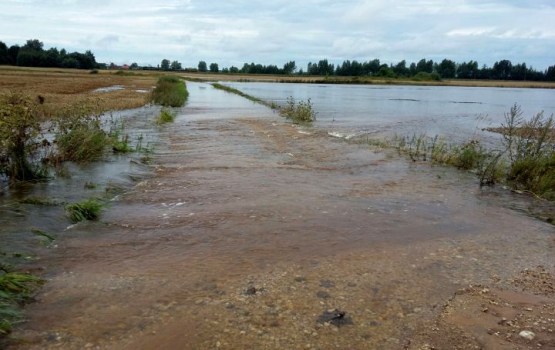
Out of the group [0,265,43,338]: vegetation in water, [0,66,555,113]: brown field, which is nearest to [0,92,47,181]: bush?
[0,265,43,338]: vegetation in water

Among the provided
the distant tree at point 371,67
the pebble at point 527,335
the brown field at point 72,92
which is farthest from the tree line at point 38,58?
the pebble at point 527,335

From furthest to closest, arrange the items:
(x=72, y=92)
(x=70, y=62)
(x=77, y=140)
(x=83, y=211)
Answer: (x=70, y=62) < (x=72, y=92) < (x=77, y=140) < (x=83, y=211)

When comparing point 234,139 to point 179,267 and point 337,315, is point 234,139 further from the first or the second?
point 337,315

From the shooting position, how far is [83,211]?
9086 mm

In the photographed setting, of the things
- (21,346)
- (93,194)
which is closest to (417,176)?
(93,194)

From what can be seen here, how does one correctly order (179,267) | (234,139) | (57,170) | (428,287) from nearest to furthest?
(428,287), (179,267), (57,170), (234,139)

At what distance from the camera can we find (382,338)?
16.9 ft

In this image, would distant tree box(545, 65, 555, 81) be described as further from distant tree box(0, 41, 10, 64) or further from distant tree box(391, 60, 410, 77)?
distant tree box(0, 41, 10, 64)

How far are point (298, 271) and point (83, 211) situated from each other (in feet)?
15.6

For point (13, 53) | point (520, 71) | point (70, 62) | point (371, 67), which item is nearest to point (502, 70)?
point (520, 71)

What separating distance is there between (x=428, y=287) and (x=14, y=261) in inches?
241

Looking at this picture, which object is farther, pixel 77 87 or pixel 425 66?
pixel 425 66

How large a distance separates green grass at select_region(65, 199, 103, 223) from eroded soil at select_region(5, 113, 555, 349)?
38 centimetres

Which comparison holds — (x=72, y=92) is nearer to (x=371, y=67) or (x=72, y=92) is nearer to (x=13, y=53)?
(x=13, y=53)
